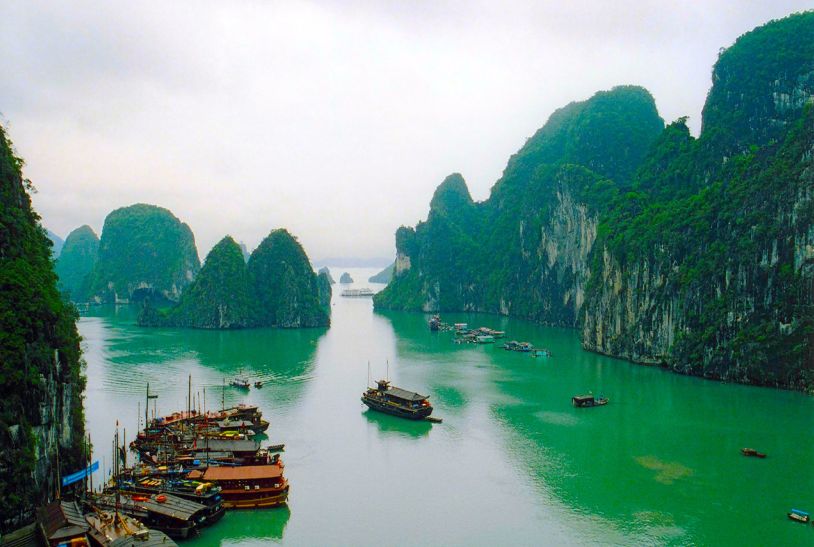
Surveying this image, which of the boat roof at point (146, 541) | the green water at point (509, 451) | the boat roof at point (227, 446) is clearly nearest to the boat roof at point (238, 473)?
the green water at point (509, 451)

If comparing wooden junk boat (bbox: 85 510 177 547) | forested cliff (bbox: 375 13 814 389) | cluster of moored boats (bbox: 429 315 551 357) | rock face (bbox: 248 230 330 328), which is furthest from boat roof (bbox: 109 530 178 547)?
rock face (bbox: 248 230 330 328)

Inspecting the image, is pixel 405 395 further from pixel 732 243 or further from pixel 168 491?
pixel 732 243

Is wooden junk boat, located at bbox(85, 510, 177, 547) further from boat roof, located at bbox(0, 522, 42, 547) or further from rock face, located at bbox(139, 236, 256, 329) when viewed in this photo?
rock face, located at bbox(139, 236, 256, 329)

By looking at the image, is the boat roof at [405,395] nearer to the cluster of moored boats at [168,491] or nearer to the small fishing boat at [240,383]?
the cluster of moored boats at [168,491]

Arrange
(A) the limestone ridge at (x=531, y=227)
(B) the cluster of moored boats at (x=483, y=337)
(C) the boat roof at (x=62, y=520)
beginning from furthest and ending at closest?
(A) the limestone ridge at (x=531, y=227) < (B) the cluster of moored boats at (x=483, y=337) < (C) the boat roof at (x=62, y=520)

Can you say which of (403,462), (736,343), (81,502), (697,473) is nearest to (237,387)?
(403,462)

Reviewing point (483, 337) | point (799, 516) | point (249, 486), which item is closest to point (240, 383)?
point (249, 486)
